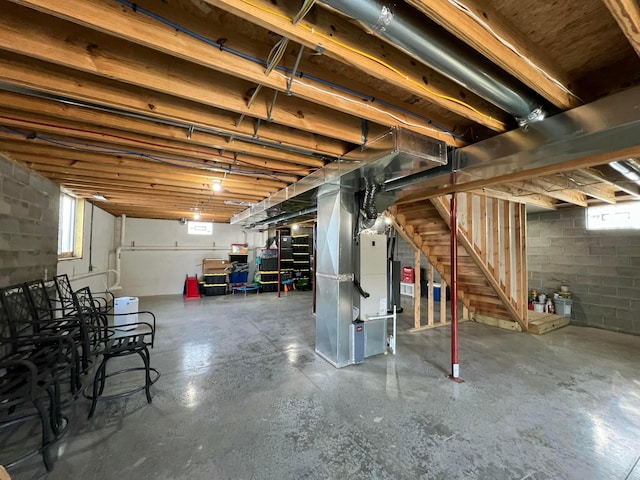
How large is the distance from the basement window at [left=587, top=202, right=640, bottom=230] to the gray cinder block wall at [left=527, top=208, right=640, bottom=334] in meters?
0.09

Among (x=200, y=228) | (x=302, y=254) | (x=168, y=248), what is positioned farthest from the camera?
(x=302, y=254)

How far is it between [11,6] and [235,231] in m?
7.45

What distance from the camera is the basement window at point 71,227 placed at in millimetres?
4144

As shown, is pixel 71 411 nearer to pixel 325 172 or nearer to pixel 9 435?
pixel 9 435

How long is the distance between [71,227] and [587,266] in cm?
930

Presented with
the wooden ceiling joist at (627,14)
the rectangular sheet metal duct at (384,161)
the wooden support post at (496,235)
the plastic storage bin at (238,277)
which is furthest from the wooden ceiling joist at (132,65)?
the plastic storage bin at (238,277)

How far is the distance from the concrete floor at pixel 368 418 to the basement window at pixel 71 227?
2622 millimetres

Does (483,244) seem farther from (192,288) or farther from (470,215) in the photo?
(192,288)

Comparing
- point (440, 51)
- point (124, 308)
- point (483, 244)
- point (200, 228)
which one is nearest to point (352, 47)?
point (440, 51)

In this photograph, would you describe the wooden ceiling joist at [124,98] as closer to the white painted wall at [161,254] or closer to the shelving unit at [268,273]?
the shelving unit at [268,273]

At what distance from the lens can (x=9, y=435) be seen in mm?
1813

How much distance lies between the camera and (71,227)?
4480 millimetres

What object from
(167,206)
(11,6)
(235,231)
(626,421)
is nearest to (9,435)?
(11,6)

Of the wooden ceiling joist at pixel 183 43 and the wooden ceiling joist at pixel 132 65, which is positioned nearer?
the wooden ceiling joist at pixel 183 43
